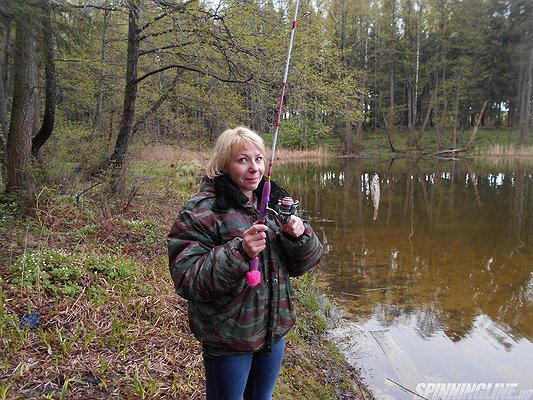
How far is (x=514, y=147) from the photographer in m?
30.1

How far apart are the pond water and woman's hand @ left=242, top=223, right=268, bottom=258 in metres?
2.84

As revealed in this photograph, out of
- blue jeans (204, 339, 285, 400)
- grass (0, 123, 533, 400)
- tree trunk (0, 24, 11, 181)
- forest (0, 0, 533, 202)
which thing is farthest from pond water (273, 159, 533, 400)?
tree trunk (0, 24, 11, 181)

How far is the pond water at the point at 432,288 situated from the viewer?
4.28m

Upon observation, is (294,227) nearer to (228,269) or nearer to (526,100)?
(228,269)

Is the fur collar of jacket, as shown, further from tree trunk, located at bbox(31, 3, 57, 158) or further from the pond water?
tree trunk, located at bbox(31, 3, 57, 158)

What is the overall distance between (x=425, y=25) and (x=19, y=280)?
3649 centimetres

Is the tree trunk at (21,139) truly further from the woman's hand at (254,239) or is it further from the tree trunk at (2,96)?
the woman's hand at (254,239)

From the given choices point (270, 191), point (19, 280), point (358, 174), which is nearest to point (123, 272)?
point (19, 280)

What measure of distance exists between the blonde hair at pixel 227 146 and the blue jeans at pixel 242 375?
2.85 feet

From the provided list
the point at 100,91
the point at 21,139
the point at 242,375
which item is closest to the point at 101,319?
the point at 242,375

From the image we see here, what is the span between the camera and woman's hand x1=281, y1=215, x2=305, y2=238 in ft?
5.93

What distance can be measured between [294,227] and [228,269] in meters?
0.34

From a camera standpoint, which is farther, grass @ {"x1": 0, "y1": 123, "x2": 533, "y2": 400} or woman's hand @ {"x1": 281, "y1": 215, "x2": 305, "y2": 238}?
grass @ {"x1": 0, "y1": 123, "x2": 533, "y2": 400}

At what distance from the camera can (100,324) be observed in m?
3.32
